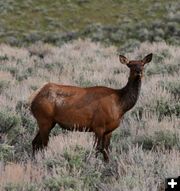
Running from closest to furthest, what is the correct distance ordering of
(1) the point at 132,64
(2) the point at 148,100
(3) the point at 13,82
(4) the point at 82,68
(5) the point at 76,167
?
(5) the point at 76,167, (1) the point at 132,64, (2) the point at 148,100, (3) the point at 13,82, (4) the point at 82,68

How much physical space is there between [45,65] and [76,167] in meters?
12.3

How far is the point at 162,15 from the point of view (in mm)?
33062

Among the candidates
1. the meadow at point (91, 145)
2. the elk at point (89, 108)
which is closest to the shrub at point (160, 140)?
the meadow at point (91, 145)

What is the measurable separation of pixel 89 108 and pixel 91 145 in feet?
1.79

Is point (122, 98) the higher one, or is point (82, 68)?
point (122, 98)

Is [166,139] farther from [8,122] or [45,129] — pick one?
[8,122]

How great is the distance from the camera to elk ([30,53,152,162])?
7184 millimetres

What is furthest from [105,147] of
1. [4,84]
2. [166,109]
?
[4,84]

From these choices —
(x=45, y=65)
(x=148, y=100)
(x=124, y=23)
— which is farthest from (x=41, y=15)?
(x=148, y=100)

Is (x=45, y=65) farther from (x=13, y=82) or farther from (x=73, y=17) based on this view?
(x=73, y=17)

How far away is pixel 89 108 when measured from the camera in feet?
24.0

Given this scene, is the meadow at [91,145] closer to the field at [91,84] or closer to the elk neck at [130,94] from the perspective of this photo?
the field at [91,84]

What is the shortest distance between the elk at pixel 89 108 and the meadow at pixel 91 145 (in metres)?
0.23

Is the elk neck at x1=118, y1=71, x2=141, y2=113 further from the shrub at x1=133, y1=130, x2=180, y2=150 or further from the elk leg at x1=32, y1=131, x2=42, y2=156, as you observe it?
the elk leg at x1=32, y1=131, x2=42, y2=156
